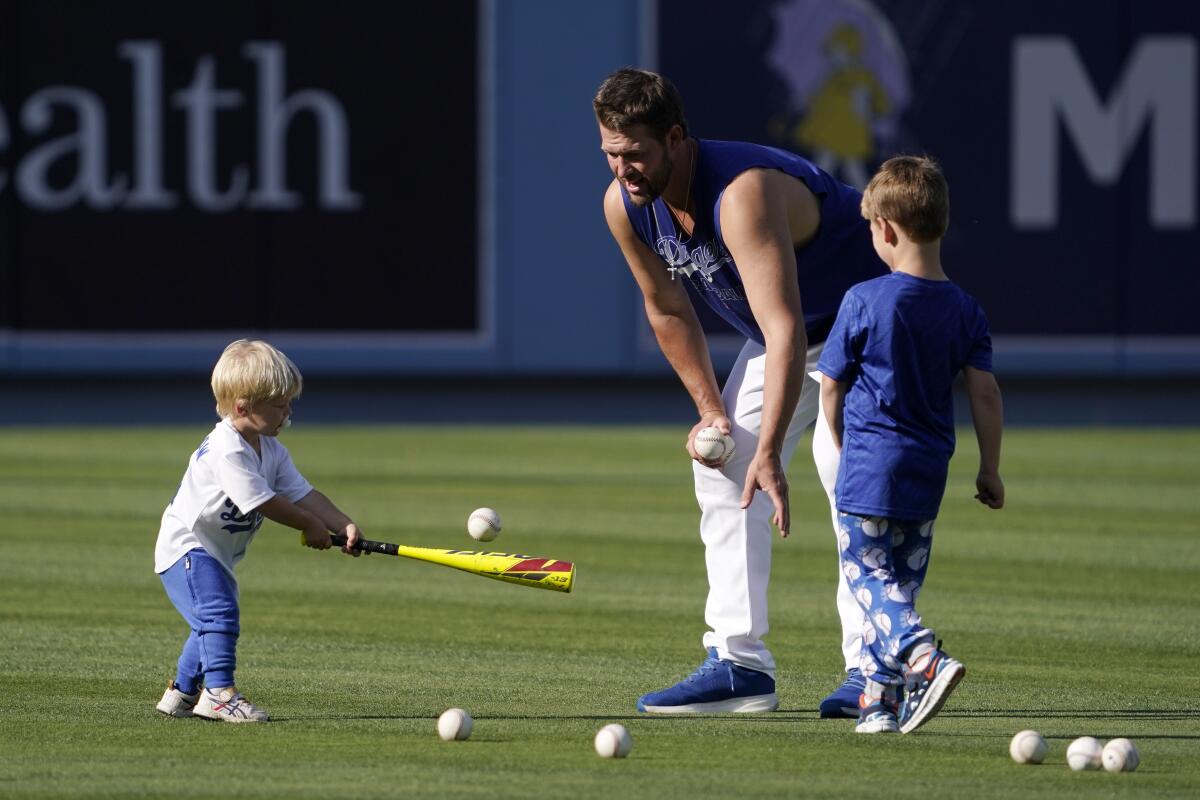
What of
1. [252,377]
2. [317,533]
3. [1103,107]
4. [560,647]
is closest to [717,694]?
[317,533]

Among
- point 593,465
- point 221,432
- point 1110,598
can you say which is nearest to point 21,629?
point 221,432

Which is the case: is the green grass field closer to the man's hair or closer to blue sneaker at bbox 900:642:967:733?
blue sneaker at bbox 900:642:967:733

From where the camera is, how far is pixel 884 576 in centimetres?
548

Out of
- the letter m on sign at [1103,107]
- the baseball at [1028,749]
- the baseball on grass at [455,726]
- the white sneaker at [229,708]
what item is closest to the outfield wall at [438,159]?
the letter m on sign at [1103,107]

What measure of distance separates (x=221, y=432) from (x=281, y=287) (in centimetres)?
1614

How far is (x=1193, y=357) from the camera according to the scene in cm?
2194

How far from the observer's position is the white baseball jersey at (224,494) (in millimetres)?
5602

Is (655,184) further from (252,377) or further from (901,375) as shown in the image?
(252,377)

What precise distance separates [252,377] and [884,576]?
72.9 inches

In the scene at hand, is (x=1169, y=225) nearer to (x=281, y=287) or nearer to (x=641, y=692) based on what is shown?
(x=281, y=287)

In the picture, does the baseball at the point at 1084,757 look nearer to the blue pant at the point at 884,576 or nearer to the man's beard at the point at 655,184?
the blue pant at the point at 884,576

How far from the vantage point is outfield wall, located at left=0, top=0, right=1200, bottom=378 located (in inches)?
845

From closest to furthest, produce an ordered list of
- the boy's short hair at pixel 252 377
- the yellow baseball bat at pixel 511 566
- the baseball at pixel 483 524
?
1. the boy's short hair at pixel 252 377
2. the yellow baseball bat at pixel 511 566
3. the baseball at pixel 483 524

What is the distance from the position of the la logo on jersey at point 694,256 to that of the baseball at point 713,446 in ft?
1.55
